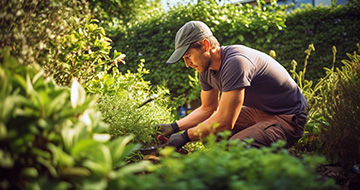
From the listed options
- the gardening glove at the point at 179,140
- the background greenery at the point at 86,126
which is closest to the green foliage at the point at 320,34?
the background greenery at the point at 86,126

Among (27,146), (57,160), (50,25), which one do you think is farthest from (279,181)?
(50,25)

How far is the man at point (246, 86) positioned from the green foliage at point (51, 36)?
0.78m

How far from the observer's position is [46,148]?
1027mm

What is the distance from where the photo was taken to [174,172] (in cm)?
99

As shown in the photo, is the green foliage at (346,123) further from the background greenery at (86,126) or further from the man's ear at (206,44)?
the man's ear at (206,44)

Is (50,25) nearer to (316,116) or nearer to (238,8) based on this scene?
(316,116)

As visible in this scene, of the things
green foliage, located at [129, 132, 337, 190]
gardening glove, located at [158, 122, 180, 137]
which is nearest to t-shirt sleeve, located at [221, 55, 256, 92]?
gardening glove, located at [158, 122, 180, 137]

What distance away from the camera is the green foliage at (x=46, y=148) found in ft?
3.02

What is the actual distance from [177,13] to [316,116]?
3663 mm

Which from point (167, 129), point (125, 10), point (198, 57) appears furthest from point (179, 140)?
point (125, 10)

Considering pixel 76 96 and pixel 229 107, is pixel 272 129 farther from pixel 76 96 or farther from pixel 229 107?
pixel 76 96

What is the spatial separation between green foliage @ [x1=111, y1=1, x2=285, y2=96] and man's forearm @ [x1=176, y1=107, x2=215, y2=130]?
2.21m

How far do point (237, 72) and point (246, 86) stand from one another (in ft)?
0.99

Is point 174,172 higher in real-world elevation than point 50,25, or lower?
lower
